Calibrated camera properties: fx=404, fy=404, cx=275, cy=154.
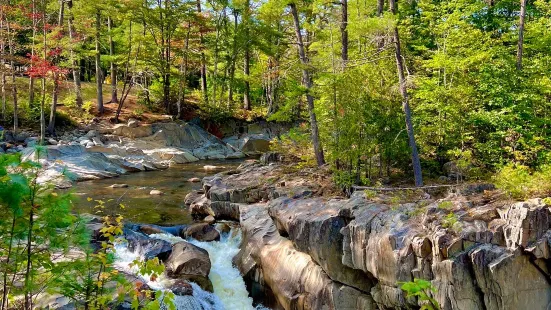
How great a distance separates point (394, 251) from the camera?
6.73 m

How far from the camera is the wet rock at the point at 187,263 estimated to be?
944 centimetres

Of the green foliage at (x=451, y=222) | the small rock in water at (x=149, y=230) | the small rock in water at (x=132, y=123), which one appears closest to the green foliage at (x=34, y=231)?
the green foliage at (x=451, y=222)

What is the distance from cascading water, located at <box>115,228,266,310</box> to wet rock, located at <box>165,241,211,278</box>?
0.31 meters

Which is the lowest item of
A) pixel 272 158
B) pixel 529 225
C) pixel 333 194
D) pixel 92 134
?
pixel 333 194

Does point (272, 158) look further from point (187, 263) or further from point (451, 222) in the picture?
point (451, 222)

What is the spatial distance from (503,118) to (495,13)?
12872 mm

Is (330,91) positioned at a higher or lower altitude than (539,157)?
higher

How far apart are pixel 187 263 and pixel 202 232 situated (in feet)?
7.50

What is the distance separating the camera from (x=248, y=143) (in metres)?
29.6

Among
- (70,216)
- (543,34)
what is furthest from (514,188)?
(543,34)

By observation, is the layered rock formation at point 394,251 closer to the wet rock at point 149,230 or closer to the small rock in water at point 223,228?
the small rock in water at point 223,228

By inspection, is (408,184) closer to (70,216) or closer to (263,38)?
(70,216)

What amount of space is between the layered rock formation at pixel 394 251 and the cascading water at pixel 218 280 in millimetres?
387

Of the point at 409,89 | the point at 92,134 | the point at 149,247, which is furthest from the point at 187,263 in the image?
the point at 92,134
